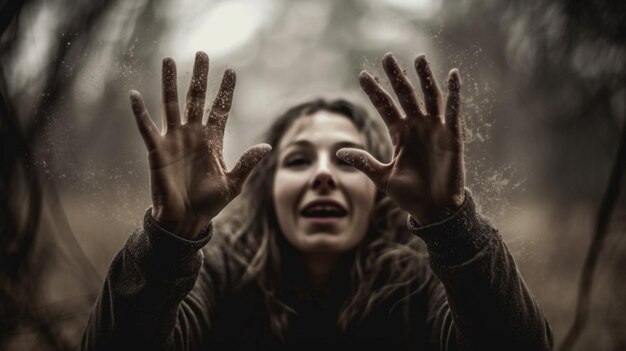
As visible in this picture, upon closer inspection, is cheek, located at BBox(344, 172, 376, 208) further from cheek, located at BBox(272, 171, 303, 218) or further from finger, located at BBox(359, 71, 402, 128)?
finger, located at BBox(359, 71, 402, 128)

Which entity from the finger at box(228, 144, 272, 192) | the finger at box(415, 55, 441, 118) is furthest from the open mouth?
the finger at box(415, 55, 441, 118)

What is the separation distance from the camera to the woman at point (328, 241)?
764 mm

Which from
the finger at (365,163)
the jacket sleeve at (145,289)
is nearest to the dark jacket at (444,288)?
the jacket sleeve at (145,289)

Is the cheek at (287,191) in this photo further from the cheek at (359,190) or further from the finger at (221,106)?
the finger at (221,106)

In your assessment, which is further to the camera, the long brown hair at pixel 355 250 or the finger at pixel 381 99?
the long brown hair at pixel 355 250

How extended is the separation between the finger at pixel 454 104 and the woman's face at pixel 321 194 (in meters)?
0.50

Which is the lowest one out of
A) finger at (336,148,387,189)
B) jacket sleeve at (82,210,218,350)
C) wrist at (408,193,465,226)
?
jacket sleeve at (82,210,218,350)

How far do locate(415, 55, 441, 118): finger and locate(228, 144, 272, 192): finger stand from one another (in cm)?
31

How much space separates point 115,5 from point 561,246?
5.29 ft

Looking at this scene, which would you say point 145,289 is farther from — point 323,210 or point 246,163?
point 323,210

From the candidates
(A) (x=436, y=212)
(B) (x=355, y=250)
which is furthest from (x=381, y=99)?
(B) (x=355, y=250)

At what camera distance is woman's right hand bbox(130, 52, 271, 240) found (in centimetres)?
78

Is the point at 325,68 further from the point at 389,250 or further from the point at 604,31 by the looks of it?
the point at 604,31

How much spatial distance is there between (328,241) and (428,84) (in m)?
0.58
